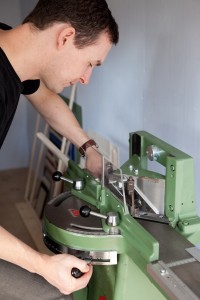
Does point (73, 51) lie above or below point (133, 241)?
above

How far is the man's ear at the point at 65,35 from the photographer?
49.1 inches

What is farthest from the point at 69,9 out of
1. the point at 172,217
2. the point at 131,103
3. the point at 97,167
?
the point at 131,103

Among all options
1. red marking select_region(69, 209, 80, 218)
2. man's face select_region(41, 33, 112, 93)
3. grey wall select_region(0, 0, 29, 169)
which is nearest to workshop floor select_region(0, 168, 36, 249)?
grey wall select_region(0, 0, 29, 169)

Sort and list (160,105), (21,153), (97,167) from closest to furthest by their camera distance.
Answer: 1. (97,167)
2. (160,105)
3. (21,153)

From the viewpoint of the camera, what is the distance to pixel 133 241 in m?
1.15

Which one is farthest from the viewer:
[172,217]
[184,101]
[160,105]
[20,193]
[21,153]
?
[21,153]

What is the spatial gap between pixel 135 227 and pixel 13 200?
8.40 feet

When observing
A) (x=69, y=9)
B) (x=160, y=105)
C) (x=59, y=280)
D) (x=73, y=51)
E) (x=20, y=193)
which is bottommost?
(x=20, y=193)

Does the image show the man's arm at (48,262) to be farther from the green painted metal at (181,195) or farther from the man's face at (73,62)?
the man's face at (73,62)

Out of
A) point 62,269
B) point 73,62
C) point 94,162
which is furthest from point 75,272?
point 73,62

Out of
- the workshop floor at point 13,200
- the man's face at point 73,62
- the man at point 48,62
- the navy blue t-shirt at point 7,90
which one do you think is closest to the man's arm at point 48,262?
the man at point 48,62

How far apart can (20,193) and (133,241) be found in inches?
106

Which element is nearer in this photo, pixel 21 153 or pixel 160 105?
pixel 160 105

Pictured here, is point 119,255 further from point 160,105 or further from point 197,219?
point 160,105
